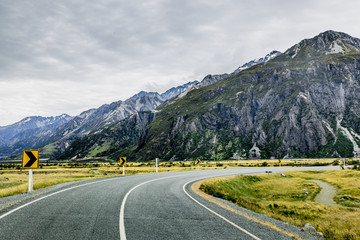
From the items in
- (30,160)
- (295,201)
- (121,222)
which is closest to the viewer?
(121,222)

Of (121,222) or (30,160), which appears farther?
(30,160)

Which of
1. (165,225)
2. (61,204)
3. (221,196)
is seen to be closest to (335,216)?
(221,196)

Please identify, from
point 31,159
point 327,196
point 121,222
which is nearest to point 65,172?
point 31,159

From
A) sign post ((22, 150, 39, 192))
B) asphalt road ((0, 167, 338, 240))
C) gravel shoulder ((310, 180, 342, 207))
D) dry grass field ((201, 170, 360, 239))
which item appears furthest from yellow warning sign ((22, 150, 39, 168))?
gravel shoulder ((310, 180, 342, 207))

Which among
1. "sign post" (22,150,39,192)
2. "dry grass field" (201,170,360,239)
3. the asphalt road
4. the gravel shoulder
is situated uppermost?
"sign post" (22,150,39,192)

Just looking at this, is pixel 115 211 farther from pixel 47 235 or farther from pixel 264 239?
pixel 264 239

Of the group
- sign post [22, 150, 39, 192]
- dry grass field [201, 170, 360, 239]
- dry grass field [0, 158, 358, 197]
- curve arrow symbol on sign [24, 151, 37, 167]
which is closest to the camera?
dry grass field [201, 170, 360, 239]

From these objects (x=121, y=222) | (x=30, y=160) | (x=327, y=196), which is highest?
(x=30, y=160)

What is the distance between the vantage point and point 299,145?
183250mm

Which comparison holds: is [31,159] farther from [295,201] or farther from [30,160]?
[295,201]

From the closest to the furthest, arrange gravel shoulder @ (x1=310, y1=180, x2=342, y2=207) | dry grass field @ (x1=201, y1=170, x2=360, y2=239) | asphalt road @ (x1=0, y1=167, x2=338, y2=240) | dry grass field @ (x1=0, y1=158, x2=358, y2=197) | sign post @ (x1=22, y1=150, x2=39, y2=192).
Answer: asphalt road @ (x1=0, y1=167, x2=338, y2=240) → dry grass field @ (x1=201, y1=170, x2=360, y2=239) → sign post @ (x1=22, y1=150, x2=39, y2=192) → dry grass field @ (x1=0, y1=158, x2=358, y2=197) → gravel shoulder @ (x1=310, y1=180, x2=342, y2=207)

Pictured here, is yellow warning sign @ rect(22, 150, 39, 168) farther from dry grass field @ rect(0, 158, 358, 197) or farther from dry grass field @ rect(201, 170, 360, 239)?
dry grass field @ rect(201, 170, 360, 239)

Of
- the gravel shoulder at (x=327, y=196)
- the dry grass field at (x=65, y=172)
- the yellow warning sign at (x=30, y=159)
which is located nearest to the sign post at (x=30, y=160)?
the yellow warning sign at (x=30, y=159)

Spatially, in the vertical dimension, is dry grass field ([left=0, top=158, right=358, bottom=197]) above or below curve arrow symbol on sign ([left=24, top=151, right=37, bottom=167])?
below
